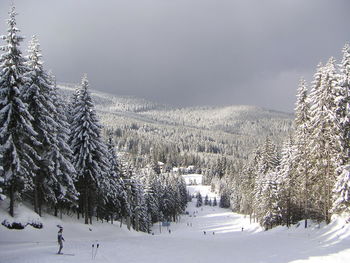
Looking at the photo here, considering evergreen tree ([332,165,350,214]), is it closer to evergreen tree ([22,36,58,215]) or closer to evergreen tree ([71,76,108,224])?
evergreen tree ([71,76,108,224])

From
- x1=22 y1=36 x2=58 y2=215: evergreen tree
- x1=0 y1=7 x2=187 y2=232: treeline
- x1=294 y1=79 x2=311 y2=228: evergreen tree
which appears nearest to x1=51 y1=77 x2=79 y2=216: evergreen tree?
x1=0 y1=7 x2=187 y2=232: treeline

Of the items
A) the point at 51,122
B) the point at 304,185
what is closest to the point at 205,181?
the point at 304,185

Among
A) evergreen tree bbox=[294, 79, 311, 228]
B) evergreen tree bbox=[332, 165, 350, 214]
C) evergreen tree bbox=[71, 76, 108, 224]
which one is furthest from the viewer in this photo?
evergreen tree bbox=[294, 79, 311, 228]

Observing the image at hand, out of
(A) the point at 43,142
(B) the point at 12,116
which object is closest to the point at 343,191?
(A) the point at 43,142

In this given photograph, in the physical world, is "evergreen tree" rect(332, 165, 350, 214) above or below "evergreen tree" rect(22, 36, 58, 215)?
below

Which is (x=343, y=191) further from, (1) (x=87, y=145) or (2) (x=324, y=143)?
(1) (x=87, y=145)

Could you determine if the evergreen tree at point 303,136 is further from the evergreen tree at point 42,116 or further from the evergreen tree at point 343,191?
the evergreen tree at point 42,116

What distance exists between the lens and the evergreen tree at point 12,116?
79.8ft

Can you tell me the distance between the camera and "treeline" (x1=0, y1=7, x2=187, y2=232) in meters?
24.7

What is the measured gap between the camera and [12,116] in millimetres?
24953

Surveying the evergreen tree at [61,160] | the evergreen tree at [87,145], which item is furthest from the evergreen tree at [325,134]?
the evergreen tree at [61,160]

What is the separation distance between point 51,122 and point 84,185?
986cm

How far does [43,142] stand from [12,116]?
4.92 meters

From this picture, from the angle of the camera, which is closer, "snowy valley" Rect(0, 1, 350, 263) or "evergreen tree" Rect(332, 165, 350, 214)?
"snowy valley" Rect(0, 1, 350, 263)
